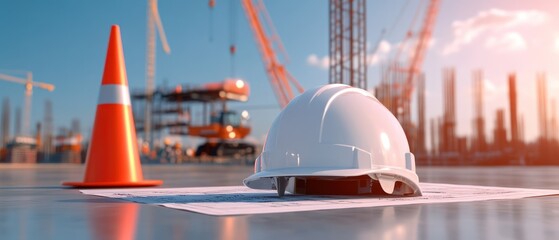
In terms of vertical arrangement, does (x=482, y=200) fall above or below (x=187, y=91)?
below

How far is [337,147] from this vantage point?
18.7 feet

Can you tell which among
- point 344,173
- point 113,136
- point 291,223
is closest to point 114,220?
point 291,223

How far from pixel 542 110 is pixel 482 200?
1256 inches

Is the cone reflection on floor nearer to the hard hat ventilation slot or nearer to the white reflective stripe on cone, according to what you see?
the hard hat ventilation slot

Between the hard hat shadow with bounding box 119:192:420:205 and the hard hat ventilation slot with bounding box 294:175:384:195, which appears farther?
the hard hat ventilation slot with bounding box 294:175:384:195

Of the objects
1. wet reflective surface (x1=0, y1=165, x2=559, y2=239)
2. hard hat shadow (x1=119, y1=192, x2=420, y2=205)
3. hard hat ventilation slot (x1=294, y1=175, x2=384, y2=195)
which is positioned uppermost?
hard hat ventilation slot (x1=294, y1=175, x2=384, y2=195)

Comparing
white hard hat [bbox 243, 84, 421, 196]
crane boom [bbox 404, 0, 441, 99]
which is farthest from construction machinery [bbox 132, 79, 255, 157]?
white hard hat [bbox 243, 84, 421, 196]

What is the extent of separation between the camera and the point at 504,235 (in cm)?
309

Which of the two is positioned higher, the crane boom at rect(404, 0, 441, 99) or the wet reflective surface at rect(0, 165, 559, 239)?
the crane boom at rect(404, 0, 441, 99)

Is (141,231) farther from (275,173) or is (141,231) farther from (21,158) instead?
(21,158)

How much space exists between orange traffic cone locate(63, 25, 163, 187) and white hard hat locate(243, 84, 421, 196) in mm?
2976

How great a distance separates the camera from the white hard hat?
5.68 metres

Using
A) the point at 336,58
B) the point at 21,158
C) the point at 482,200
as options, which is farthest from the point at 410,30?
the point at 482,200

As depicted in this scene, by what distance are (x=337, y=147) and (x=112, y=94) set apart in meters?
4.47
